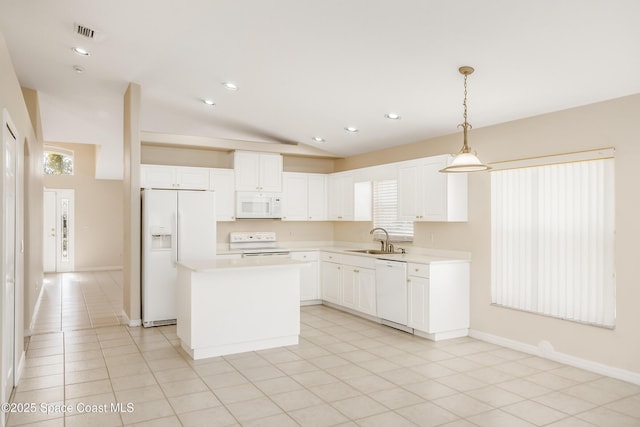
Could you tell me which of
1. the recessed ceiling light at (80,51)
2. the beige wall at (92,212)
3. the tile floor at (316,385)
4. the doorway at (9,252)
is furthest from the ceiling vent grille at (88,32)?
the beige wall at (92,212)

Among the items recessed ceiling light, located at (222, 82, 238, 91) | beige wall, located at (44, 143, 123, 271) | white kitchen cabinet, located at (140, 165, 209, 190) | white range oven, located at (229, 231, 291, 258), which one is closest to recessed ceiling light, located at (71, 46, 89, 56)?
recessed ceiling light, located at (222, 82, 238, 91)

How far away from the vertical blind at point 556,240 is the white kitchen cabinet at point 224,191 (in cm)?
377

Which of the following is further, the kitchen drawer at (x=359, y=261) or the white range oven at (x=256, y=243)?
the white range oven at (x=256, y=243)

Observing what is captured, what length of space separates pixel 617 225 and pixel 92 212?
36.1 ft

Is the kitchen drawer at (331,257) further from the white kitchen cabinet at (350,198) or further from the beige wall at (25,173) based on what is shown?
the beige wall at (25,173)

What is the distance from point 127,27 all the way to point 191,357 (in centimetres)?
308

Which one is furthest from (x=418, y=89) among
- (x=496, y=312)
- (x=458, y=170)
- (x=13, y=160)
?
(x=13, y=160)

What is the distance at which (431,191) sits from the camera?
5.26 m

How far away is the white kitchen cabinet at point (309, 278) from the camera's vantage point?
22.4 feet

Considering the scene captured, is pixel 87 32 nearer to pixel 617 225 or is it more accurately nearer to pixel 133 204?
pixel 133 204

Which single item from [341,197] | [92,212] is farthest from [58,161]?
[341,197]

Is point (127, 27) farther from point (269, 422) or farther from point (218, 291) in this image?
point (269, 422)

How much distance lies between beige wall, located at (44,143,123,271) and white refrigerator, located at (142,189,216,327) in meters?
6.47

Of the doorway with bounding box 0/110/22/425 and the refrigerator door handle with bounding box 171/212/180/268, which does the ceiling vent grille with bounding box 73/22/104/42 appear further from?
the refrigerator door handle with bounding box 171/212/180/268
